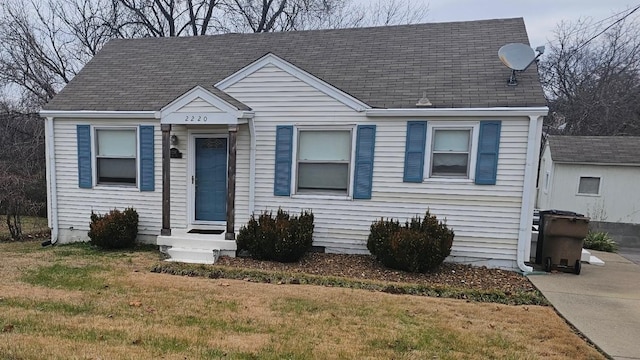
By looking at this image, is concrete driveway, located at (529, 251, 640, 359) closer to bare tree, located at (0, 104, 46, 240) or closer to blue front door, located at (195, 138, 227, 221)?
blue front door, located at (195, 138, 227, 221)

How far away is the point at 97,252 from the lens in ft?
24.6

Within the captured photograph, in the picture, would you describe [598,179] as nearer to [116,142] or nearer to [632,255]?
[632,255]

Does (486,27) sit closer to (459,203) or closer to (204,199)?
(459,203)

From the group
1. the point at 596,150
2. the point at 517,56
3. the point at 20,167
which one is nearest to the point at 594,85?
the point at 596,150

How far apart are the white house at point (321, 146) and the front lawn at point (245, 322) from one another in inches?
78.4

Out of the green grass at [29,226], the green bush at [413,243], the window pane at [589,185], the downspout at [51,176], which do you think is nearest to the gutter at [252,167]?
the green bush at [413,243]

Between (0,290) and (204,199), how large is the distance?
12.1 feet

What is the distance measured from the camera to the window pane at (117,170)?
27.0ft

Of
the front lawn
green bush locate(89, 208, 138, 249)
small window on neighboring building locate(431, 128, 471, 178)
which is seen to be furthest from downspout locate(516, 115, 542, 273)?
green bush locate(89, 208, 138, 249)

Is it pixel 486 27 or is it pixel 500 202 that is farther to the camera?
pixel 486 27

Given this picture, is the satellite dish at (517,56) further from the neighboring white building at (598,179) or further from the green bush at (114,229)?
the neighboring white building at (598,179)

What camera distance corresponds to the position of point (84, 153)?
8.16 m

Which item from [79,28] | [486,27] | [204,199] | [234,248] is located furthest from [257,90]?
[79,28]

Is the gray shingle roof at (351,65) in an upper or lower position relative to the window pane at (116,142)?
upper
